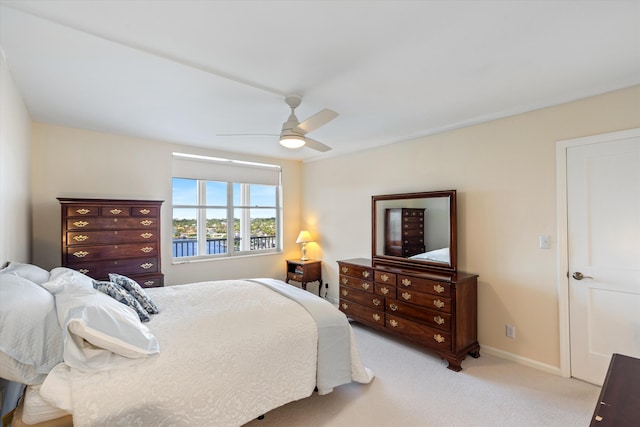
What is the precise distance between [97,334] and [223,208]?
3.47m

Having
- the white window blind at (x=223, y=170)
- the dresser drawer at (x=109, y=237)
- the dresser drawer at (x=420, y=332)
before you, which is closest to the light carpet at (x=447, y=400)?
the dresser drawer at (x=420, y=332)

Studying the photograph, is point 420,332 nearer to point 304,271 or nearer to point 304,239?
point 304,271

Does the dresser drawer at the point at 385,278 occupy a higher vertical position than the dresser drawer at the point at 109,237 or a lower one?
lower

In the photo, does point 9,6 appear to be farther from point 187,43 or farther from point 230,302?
point 230,302

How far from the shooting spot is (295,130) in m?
2.53

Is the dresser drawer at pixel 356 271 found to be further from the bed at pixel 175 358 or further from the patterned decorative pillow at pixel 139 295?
the patterned decorative pillow at pixel 139 295

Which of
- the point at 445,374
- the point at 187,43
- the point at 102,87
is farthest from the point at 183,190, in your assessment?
the point at 445,374

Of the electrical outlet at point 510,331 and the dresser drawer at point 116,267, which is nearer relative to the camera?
the electrical outlet at point 510,331

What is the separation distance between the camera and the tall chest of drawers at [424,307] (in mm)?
2922

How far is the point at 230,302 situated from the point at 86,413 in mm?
1214

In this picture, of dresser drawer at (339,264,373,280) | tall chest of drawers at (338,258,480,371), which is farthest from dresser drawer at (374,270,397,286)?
dresser drawer at (339,264,373,280)

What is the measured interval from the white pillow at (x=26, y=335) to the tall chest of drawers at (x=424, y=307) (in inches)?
114

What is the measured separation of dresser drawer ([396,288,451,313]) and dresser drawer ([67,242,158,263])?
2.94 metres

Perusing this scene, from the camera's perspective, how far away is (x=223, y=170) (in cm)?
481
